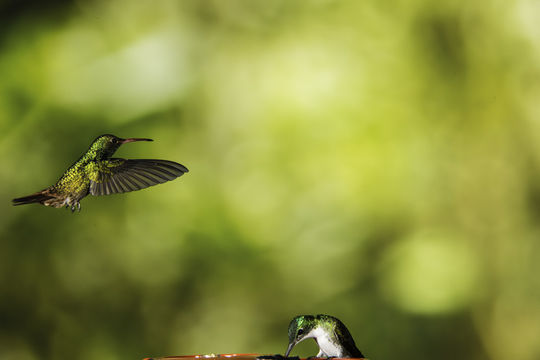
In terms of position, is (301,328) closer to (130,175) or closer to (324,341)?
(324,341)

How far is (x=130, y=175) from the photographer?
172cm

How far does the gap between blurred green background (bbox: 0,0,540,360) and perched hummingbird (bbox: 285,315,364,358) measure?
1.00 metres

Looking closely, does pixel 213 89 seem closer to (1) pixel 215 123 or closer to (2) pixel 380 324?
(1) pixel 215 123

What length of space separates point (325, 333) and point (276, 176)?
1207 millimetres

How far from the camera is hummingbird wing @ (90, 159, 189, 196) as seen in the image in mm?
1679

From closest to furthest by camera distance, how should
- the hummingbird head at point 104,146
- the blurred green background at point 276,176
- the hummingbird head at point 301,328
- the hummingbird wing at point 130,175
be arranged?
the hummingbird head at point 301,328, the hummingbird wing at point 130,175, the hummingbird head at point 104,146, the blurred green background at point 276,176

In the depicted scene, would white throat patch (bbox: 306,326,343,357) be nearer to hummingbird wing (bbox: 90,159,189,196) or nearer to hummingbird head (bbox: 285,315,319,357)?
hummingbird head (bbox: 285,315,319,357)

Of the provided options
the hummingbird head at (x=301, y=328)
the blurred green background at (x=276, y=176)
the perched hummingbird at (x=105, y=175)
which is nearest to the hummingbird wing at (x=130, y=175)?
the perched hummingbird at (x=105, y=175)

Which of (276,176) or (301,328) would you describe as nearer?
(301,328)

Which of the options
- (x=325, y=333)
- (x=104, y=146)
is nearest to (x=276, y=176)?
(x=104, y=146)

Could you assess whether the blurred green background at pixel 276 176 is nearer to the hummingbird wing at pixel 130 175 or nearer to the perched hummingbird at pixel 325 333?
the hummingbird wing at pixel 130 175

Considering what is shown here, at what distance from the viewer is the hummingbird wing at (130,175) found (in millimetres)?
1679

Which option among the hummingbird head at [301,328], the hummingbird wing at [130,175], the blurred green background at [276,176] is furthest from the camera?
the blurred green background at [276,176]

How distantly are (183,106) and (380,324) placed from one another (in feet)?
3.53
